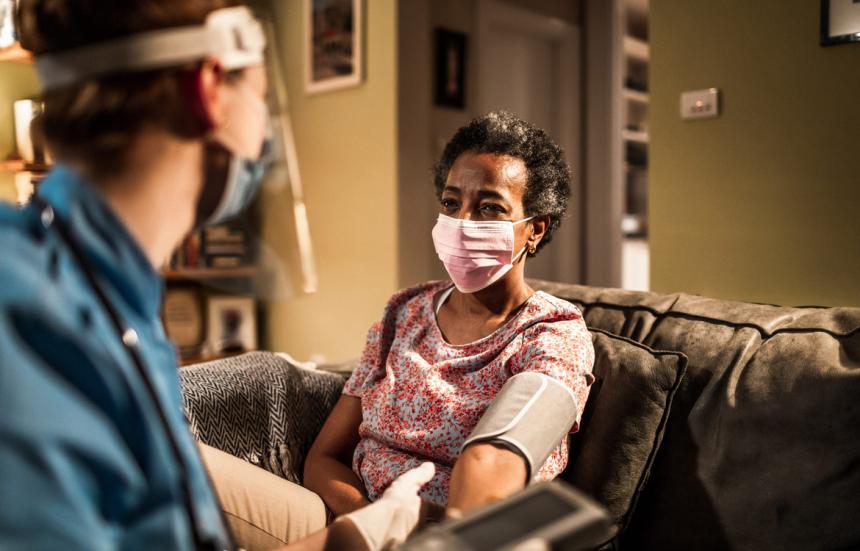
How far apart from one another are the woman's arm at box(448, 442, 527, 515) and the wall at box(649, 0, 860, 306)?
3.78 feet

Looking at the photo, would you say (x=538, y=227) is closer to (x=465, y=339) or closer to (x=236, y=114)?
(x=465, y=339)

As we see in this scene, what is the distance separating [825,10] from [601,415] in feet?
→ 3.88

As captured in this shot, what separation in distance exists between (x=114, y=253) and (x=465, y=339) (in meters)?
0.85

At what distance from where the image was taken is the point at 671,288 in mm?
1984

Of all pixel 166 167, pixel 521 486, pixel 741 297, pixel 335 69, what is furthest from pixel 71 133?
pixel 335 69

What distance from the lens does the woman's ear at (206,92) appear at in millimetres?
626

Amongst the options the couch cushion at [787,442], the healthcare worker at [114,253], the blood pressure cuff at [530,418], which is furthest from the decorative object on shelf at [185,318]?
the healthcare worker at [114,253]

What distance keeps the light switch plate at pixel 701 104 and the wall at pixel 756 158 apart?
0.02 m

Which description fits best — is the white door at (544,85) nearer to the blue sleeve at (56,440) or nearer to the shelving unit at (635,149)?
the shelving unit at (635,149)

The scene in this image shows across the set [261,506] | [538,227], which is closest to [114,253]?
[261,506]

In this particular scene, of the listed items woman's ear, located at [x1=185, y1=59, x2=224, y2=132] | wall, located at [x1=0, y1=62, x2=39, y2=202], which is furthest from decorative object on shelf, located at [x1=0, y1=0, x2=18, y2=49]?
woman's ear, located at [x1=185, y1=59, x2=224, y2=132]

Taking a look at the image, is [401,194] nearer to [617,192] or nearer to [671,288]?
[671,288]

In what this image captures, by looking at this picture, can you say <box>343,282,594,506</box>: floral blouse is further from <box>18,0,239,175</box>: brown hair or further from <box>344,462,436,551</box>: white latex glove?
<box>18,0,239,175</box>: brown hair

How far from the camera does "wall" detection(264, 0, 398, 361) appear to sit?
2.96m
